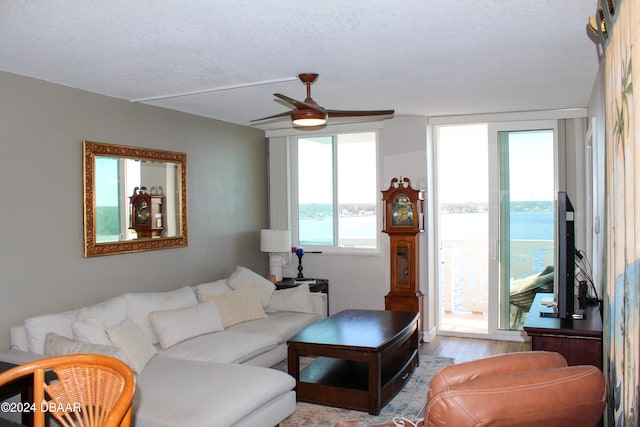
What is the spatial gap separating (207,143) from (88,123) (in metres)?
1.54

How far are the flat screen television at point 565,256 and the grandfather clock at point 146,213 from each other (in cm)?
342

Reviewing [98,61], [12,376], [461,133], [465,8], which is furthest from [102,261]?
[461,133]

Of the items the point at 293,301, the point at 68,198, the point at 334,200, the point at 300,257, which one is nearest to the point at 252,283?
the point at 293,301

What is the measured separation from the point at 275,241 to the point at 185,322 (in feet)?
6.41

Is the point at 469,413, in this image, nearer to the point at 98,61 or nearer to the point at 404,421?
the point at 404,421

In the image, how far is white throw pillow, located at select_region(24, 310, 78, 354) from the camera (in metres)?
3.43

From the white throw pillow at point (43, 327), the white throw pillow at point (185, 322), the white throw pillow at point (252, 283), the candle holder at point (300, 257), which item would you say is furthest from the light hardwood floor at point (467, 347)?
the white throw pillow at point (43, 327)

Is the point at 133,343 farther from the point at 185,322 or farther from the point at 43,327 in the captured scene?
the point at 185,322

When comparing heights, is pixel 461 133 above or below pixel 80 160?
above

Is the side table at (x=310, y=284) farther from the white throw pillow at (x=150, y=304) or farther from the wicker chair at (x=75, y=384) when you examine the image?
the wicker chair at (x=75, y=384)

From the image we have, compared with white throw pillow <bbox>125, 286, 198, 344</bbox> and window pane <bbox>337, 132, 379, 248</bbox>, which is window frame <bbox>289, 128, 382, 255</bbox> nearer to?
window pane <bbox>337, 132, 379, 248</bbox>

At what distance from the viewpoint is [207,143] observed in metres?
5.61

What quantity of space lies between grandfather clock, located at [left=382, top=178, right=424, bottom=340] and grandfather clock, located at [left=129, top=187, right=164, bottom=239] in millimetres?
2342

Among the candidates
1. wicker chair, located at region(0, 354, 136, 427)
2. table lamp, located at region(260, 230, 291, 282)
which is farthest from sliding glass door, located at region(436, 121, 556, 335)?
wicker chair, located at region(0, 354, 136, 427)
